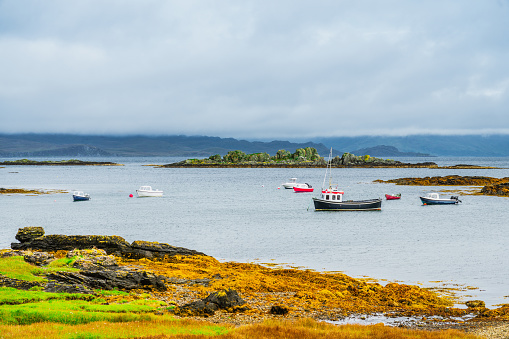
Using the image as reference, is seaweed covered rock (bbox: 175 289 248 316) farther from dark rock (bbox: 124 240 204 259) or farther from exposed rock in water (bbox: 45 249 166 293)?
dark rock (bbox: 124 240 204 259)

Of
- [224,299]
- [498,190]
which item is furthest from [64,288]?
[498,190]

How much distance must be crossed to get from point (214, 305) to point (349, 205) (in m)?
55.9

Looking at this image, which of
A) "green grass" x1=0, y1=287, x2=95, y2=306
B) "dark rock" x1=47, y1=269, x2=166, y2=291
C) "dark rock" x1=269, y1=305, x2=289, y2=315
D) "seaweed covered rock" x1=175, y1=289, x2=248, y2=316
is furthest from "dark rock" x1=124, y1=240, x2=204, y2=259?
"dark rock" x1=269, y1=305, x2=289, y2=315

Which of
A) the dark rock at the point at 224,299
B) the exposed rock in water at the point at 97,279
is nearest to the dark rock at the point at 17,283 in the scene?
the exposed rock in water at the point at 97,279

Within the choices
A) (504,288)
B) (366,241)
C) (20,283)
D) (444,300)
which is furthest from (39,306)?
(366,241)

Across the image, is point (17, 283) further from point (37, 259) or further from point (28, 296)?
point (37, 259)

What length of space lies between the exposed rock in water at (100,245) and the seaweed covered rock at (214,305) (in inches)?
490

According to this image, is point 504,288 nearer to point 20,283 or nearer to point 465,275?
point 465,275

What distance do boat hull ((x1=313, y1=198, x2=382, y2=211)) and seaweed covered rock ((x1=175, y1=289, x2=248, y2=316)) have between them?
52698 mm

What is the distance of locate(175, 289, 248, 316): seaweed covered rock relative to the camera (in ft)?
67.9

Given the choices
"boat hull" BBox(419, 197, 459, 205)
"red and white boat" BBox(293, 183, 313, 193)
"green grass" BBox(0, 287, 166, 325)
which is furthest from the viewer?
"red and white boat" BBox(293, 183, 313, 193)

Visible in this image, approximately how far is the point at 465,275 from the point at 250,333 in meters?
19.8

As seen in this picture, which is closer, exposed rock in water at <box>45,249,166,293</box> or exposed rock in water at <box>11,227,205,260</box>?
exposed rock in water at <box>45,249,166,293</box>

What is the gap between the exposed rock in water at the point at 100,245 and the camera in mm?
33344
